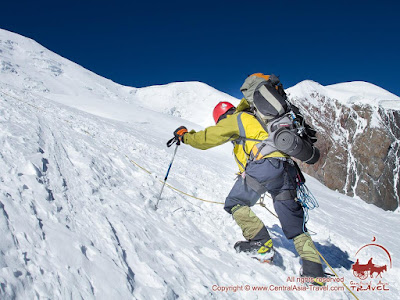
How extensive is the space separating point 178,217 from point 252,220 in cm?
114

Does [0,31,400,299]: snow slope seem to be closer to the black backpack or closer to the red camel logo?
the red camel logo

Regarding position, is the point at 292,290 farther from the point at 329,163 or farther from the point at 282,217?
the point at 329,163

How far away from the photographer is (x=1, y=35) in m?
43.1

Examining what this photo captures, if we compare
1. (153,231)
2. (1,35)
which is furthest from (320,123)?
(1,35)

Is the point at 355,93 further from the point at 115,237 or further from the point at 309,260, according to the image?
the point at 115,237

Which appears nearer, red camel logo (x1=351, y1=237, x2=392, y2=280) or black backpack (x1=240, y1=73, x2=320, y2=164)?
black backpack (x1=240, y1=73, x2=320, y2=164)

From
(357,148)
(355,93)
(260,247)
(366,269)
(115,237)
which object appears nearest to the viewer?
(115,237)

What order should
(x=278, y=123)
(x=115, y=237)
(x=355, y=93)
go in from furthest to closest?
(x=355, y=93)
(x=278, y=123)
(x=115, y=237)

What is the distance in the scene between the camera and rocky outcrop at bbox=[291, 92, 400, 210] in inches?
1954

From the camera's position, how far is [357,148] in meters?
52.2

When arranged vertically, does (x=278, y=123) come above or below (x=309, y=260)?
above

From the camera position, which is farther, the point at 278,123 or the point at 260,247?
the point at 260,247

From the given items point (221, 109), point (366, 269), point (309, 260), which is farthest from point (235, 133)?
point (366, 269)

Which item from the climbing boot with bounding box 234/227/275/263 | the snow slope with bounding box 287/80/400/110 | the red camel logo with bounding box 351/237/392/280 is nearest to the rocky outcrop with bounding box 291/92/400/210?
the snow slope with bounding box 287/80/400/110
